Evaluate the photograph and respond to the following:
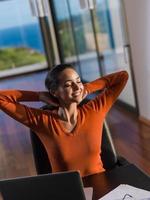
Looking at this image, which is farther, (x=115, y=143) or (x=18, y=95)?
(x=115, y=143)

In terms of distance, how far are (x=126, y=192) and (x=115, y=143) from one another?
2586 millimetres

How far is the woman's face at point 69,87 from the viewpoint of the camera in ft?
5.66

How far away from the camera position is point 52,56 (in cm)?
919

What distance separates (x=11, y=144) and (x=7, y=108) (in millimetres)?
2949

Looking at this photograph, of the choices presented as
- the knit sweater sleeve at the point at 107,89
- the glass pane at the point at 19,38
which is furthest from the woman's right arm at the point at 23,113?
the glass pane at the point at 19,38

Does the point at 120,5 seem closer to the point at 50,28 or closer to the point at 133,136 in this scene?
the point at 133,136

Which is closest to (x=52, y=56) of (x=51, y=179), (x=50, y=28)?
(x=50, y=28)

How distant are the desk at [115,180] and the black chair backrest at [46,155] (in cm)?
25

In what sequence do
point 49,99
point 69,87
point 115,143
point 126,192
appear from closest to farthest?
point 126,192
point 69,87
point 49,99
point 115,143

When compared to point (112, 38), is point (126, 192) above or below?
below

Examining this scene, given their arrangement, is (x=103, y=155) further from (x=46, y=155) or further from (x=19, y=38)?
(x=19, y=38)

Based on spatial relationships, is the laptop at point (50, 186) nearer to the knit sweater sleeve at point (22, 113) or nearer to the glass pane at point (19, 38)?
the knit sweater sleeve at point (22, 113)

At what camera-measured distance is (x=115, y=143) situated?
406 cm

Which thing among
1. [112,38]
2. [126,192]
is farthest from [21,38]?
[126,192]
